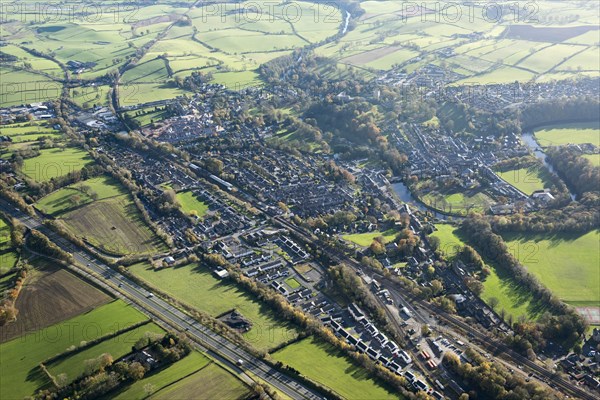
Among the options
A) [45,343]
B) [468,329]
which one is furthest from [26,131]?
[468,329]

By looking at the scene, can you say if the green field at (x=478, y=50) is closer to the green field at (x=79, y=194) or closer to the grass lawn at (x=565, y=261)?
the grass lawn at (x=565, y=261)

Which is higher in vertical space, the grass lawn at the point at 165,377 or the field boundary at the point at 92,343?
the field boundary at the point at 92,343

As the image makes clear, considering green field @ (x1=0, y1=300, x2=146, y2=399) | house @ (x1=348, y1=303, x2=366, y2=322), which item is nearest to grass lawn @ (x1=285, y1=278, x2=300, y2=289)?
house @ (x1=348, y1=303, x2=366, y2=322)

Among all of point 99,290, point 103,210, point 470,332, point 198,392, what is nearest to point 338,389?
point 198,392

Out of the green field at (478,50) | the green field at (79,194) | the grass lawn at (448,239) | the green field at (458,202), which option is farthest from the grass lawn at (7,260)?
the green field at (478,50)

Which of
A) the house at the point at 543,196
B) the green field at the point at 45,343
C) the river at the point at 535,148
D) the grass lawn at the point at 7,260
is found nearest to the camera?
the green field at the point at 45,343

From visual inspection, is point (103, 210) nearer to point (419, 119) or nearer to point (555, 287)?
point (555, 287)
